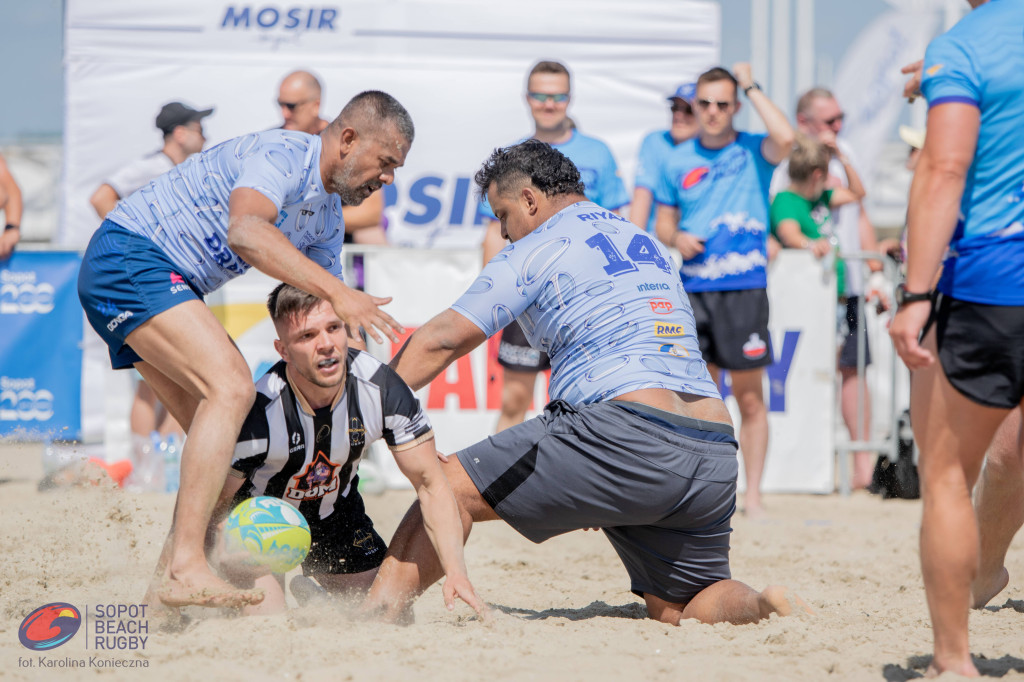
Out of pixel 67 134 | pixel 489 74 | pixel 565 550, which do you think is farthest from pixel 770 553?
pixel 67 134

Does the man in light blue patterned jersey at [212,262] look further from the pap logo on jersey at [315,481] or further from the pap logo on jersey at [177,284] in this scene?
the pap logo on jersey at [315,481]

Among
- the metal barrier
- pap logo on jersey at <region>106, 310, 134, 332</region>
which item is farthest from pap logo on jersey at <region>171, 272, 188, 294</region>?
the metal barrier

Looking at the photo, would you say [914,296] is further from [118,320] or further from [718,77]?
[718,77]

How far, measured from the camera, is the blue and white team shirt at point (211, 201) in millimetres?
3584

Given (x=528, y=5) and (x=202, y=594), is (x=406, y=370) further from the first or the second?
(x=528, y=5)

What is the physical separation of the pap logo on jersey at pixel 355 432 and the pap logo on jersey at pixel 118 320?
84cm

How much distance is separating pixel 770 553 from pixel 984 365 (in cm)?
280

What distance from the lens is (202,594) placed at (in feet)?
→ 10.2

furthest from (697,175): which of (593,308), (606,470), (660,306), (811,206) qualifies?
(606,470)

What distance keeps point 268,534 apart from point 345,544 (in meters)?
0.59

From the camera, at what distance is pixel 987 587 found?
11.9 feet

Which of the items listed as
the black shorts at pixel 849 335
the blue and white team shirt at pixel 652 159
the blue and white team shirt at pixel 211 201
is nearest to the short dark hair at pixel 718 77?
the blue and white team shirt at pixel 652 159

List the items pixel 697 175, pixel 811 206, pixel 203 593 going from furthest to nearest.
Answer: pixel 811 206
pixel 697 175
pixel 203 593

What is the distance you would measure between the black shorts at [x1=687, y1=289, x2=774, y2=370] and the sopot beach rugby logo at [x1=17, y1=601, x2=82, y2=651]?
389 cm
